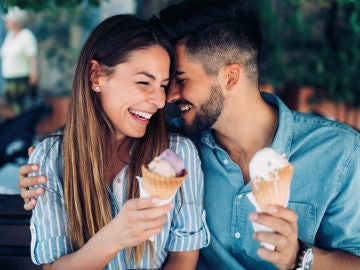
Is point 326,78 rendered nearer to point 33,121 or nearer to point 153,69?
point 33,121

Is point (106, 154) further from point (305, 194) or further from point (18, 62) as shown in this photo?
point (18, 62)

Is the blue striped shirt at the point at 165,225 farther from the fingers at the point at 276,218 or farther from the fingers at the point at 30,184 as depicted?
the fingers at the point at 276,218

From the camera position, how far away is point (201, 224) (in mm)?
2133

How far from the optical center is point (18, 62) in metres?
7.34

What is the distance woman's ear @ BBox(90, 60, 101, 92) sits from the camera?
2.15 m

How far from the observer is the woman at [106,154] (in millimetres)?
2049

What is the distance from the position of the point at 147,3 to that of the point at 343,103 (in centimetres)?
448

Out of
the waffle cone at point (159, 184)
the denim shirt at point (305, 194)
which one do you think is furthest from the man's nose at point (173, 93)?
the waffle cone at point (159, 184)

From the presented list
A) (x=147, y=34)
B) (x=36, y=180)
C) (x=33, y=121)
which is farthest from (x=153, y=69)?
(x=33, y=121)

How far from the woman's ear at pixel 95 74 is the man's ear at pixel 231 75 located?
0.69 m

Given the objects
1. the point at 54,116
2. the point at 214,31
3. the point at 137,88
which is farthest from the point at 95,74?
the point at 54,116

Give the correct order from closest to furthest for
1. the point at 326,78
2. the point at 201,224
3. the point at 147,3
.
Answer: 1. the point at 201,224
2. the point at 147,3
3. the point at 326,78

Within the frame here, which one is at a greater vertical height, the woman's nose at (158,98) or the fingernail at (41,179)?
the woman's nose at (158,98)

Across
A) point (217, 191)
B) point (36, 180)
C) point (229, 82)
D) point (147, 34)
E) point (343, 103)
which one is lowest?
point (343, 103)
